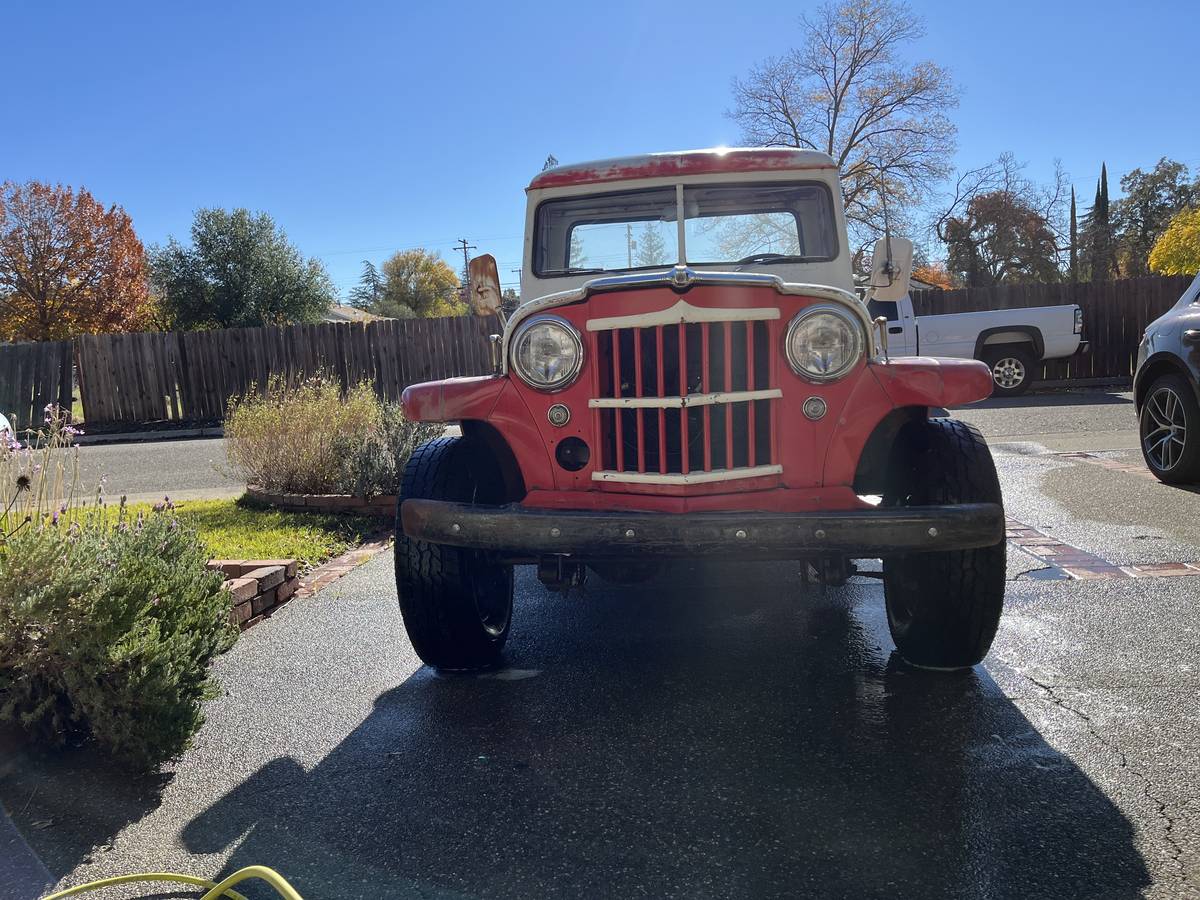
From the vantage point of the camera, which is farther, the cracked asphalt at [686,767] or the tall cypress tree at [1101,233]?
the tall cypress tree at [1101,233]

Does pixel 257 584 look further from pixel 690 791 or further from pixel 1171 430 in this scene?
pixel 1171 430

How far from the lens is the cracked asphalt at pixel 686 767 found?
2.19 meters

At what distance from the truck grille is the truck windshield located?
4.67 feet

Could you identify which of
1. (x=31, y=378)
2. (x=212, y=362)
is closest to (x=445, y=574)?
(x=212, y=362)

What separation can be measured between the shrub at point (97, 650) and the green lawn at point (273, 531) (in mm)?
2294

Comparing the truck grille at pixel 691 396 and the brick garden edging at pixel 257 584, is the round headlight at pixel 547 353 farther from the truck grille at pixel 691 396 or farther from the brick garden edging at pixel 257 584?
the brick garden edging at pixel 257 584

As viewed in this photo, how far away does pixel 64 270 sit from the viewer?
1316 inches

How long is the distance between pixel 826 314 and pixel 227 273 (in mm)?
29018

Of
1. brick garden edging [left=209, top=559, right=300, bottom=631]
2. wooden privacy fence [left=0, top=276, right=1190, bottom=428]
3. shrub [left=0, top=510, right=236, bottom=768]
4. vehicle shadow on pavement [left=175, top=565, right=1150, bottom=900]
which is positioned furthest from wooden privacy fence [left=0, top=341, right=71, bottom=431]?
vehicle shadow on pavement [left=175, top=565, right=1150, bottom=900]

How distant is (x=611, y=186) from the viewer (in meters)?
4.22

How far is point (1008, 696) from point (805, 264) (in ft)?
7.19

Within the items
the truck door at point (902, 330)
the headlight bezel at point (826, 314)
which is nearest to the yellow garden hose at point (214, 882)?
the headlight bezel at point (826, 314)

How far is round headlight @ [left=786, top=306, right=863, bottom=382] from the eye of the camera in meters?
3.01

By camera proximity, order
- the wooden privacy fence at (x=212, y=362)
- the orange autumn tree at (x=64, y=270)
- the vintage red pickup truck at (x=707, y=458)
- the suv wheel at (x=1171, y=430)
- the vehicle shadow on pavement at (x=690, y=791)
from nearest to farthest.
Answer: the vehicle shadow on pavement at (x=690, y=791), the vintage red pickup truck at (x=707, y=458), the suv wheel at (x=1171, y=430), the wooden privacy fence at (x=212, y=362), the orange autumn tree at (x=64, y=270)
